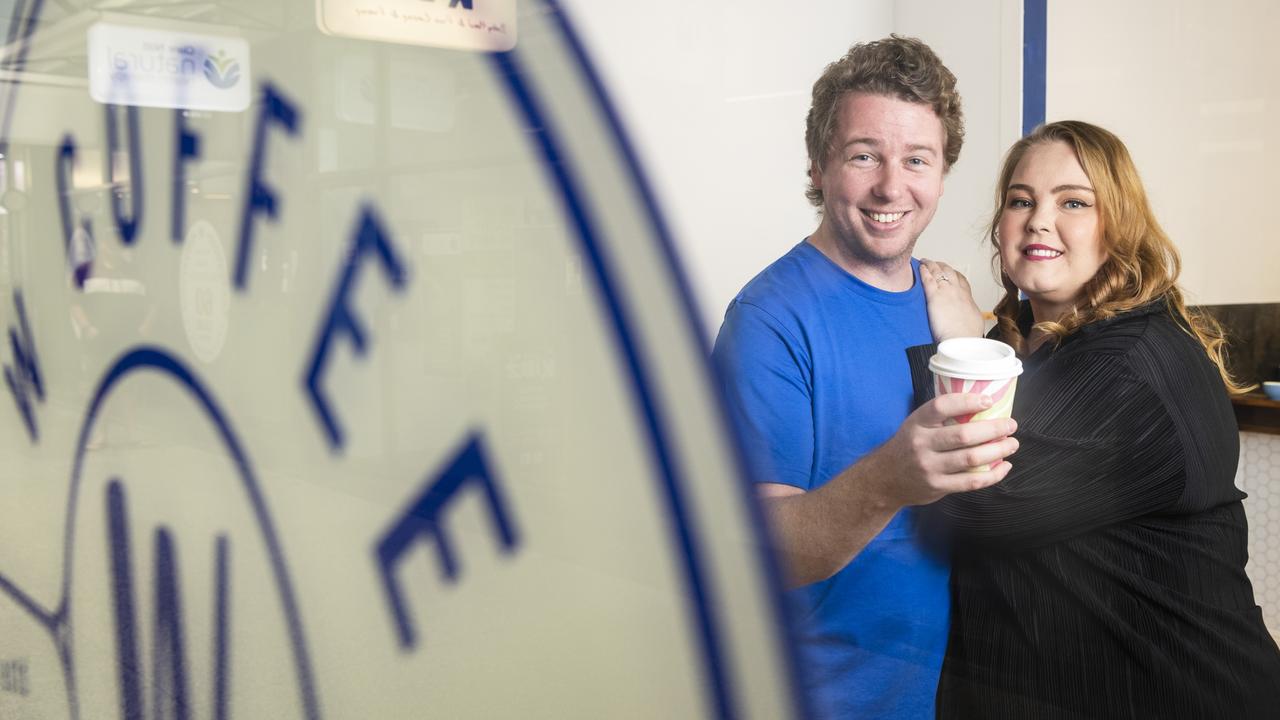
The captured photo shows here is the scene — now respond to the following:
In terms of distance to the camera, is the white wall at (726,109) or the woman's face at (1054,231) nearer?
the woman's face at (1054,231)

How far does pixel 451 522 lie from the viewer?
3.99ft

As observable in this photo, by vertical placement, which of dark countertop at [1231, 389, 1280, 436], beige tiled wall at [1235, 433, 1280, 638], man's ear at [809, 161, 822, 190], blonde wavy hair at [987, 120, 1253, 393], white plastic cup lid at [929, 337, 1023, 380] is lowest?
beige tiled wall at [1235, 433, 1280, 638]

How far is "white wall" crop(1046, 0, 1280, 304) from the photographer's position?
5.51ft

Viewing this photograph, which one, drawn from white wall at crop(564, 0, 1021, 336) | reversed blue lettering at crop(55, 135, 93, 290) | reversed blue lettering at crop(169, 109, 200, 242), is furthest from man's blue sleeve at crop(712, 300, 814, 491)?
reversed blue lettering at crop(55, 135, 93, 290)

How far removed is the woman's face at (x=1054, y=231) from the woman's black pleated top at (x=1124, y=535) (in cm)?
7

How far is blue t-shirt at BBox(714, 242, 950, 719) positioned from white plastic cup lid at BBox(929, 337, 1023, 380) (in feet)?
0.57

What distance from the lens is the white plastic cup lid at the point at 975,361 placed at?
0.82m

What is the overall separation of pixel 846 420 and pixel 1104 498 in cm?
28

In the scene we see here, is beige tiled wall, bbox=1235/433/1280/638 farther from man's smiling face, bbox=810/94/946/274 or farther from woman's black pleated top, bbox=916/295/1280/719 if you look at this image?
A: man's smiling face, bbox=810/94/946/274

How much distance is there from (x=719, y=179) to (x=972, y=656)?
915 mm

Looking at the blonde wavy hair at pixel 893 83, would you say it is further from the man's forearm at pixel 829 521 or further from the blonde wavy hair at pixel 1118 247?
the man's forearm at pixel 829 521

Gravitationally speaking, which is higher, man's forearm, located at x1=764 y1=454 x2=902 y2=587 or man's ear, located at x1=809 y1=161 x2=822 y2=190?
man's ear, located at x1=809 y1=161 x2=822 y2=190

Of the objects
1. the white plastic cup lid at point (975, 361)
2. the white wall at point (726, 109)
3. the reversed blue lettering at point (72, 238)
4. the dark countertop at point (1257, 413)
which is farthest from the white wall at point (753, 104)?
the dark countertop at point (1257, 413)

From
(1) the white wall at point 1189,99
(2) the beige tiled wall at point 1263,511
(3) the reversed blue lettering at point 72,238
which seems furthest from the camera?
(2) the beige tiled wall at point 1263,511
